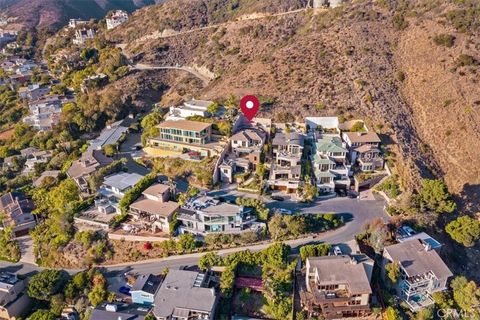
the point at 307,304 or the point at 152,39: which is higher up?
the point at 152,39

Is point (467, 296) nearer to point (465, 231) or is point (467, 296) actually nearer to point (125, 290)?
point (465, 231)

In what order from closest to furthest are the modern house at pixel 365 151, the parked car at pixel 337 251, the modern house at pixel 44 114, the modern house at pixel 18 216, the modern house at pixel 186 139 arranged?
the parked car at pixel 337 251
the modern house at pixel 18 216
the modern house at pixel 365 151
the modern house at pixel 186 139
the modern house at pixel 44 114

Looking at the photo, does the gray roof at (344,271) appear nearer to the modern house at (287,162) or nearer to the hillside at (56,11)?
the modern house at (287,162)

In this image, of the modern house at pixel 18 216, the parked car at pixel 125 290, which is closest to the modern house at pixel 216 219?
the parked car at pixel 125 290

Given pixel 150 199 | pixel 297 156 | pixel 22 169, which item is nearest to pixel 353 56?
pixel 297 156

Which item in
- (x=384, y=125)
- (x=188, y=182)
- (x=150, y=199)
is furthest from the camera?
(x=384, y=125)

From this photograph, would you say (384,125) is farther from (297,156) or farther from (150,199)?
(150,199)
